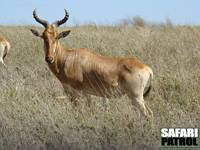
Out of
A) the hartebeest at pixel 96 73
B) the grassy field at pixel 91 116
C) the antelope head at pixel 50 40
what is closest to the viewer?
the grassy field at pixel 91 116

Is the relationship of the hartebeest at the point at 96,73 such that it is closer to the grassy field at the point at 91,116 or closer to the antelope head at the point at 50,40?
the antelope head at the point at 50,40

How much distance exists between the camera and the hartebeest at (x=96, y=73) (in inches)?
287

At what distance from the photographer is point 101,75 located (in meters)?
7.58

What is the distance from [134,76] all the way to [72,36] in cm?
1159

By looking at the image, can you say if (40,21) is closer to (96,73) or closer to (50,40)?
(50,40)

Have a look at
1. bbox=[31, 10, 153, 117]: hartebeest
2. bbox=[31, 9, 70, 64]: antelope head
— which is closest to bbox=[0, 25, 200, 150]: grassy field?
bbox=[31, 10, 153, 117]: hartebeest

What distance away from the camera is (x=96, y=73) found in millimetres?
7613

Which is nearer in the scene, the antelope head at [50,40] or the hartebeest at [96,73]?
the hartebeest at [96,73]

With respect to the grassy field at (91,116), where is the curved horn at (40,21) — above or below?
→ above

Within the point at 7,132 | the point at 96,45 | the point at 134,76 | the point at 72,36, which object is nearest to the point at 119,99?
the point at 134,76

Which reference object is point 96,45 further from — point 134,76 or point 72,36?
point 134,76

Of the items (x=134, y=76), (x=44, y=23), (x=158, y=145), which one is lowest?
(x=158, y=145)

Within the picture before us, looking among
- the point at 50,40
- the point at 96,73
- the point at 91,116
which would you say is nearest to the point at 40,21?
the point at 50,40

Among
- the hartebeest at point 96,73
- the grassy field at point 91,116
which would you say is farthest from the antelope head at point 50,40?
the grassy field at point 91,116
